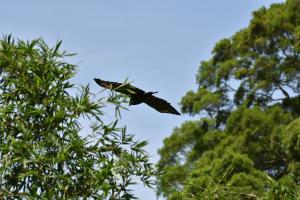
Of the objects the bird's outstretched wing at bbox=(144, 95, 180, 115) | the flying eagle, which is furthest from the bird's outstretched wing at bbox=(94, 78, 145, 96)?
the bird's outstretched wing at bbox=(144, 95, 180, 115)

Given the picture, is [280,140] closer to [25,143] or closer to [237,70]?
[237,70]

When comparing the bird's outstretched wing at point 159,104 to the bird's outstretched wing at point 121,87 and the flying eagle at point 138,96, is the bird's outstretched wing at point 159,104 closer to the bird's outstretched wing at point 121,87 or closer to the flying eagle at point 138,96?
the flying eagle at point 138,96

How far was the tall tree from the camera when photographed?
770 inches

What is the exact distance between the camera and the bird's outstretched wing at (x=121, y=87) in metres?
7.31

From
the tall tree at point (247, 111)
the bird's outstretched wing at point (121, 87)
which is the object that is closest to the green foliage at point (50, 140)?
the bird's outstretched wing at point (121, 87)

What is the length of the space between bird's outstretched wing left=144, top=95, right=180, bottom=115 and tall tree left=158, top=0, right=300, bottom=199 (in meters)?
11.0

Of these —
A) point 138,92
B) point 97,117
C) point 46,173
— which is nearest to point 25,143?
point 46,173

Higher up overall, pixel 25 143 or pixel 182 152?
pixel 182 152

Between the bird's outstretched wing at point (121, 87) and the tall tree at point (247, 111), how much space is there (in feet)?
37.3

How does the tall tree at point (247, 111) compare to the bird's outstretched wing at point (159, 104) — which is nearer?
the bird's outstretched wing at point (159, 104)

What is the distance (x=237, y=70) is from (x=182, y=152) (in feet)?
9.87

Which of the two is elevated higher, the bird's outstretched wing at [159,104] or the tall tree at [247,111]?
the tall tree at [247,111]

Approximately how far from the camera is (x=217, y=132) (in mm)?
21438

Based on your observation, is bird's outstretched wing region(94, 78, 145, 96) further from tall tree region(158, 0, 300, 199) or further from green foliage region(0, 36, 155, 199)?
tall tree region(158, 0, 300, 199)
